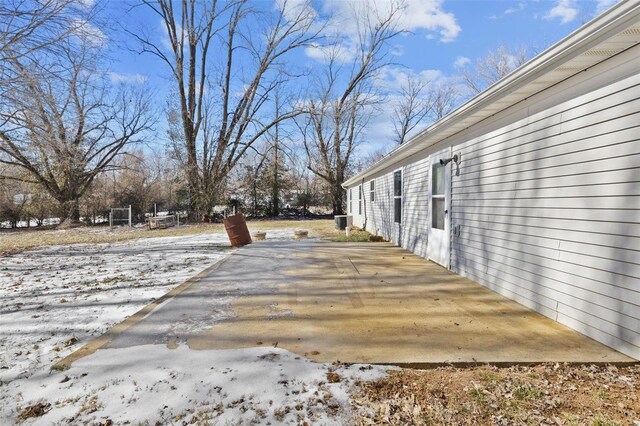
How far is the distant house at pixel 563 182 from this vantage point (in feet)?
8.09

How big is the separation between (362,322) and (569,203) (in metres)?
2.14

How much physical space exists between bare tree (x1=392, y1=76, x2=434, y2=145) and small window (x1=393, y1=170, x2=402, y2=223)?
22.3 metres

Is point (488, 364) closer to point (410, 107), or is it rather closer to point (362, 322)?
point (362, 322)

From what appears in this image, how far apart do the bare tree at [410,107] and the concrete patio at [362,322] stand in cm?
2739

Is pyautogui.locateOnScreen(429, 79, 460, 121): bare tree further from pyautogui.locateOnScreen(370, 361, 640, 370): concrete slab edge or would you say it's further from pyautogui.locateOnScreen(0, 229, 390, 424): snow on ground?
pyautogui.locateOnScreen(0, 229, 390, 424): snow on ground

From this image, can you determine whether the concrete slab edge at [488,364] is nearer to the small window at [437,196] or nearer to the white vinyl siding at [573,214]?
the white vinyl siding at [573,214]

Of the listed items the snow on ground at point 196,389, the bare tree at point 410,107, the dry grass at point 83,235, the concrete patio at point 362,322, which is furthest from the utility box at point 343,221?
the bare tree at point 410,107

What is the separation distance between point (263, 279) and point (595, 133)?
4.20 metres

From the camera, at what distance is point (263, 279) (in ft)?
16.8

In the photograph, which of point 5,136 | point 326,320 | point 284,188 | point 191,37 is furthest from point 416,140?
point 284,188

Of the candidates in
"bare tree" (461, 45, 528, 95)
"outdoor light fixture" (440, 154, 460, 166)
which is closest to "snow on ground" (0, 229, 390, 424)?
"outdoor light fixture" (440, 154, 460, 166)

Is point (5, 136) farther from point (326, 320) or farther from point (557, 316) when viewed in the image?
point (557, 316)

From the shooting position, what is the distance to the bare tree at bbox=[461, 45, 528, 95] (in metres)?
21.4

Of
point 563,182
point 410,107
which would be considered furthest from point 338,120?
point 563,182
